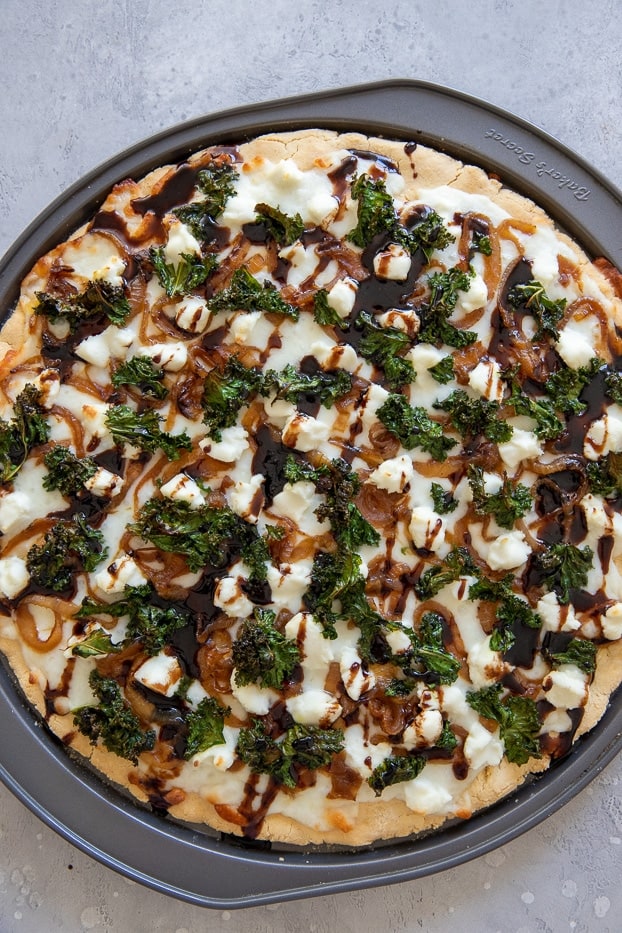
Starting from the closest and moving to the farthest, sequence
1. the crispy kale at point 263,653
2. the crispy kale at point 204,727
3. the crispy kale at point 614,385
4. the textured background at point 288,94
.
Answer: the crispy kale at point 263,653 < the crispy kale at point 204,727 < the crispy kale at point 614,385 < the textured background at point 288,94

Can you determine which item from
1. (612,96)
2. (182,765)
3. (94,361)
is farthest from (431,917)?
(612,96)

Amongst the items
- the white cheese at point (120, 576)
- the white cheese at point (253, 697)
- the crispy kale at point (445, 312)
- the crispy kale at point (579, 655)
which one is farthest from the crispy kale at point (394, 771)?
the crispy kale at point (445, 312)

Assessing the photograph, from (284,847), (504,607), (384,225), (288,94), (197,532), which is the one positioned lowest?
(284,847)

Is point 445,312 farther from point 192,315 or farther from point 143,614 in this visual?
point 143,614

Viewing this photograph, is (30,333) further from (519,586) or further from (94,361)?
(519,586)

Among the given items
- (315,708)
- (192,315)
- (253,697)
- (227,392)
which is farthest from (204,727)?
(192,315)

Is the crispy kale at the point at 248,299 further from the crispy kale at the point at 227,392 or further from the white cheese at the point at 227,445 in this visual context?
the white cheese at the point at 227,445

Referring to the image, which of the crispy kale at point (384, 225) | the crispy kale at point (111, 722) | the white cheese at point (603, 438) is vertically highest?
the crispy kale at point (384, 225)
